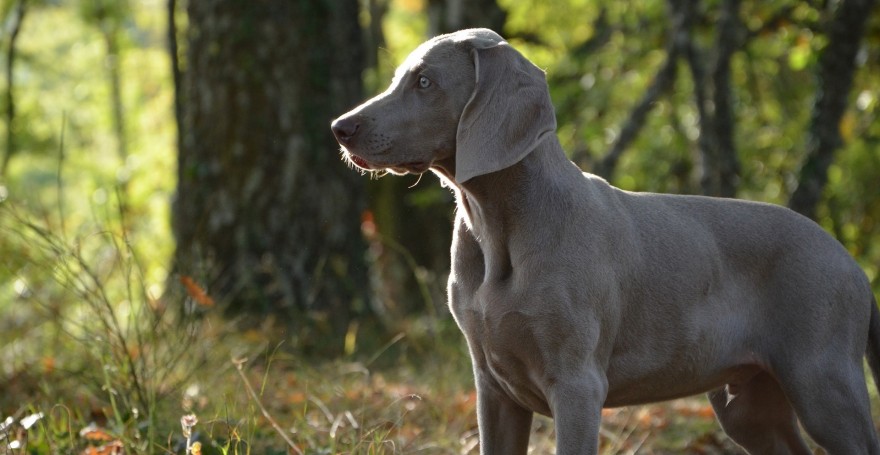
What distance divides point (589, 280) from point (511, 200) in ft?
1.14

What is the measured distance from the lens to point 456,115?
11.0 ft

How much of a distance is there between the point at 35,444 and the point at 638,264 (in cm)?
243

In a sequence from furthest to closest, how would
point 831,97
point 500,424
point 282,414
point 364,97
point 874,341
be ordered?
1. point 364,97
2. point 831,97
3. point 282,414
4. point 874,341
5. point 500,424

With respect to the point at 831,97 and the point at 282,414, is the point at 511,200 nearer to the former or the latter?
the point at 282,414

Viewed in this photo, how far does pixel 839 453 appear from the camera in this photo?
3713 millimetres

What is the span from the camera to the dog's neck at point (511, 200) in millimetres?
3381

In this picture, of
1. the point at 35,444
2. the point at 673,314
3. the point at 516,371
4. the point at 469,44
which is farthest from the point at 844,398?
the point at 35,444

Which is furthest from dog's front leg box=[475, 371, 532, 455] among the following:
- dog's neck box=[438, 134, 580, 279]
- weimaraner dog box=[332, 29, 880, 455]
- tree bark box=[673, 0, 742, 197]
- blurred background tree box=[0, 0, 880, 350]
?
tree bark box=[673, 0, 742, 197]

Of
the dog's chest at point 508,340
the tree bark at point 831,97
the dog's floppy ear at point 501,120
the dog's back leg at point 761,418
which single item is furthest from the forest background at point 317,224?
the dog's floppy ear at point 501,120

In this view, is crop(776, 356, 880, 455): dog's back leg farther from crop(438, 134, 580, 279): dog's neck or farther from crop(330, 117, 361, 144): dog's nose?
crop(330, 117, 361, 144): dog's nose

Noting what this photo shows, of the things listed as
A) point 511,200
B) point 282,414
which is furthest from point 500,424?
point 282,414

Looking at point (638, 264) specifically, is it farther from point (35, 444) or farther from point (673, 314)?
point (35, 444)

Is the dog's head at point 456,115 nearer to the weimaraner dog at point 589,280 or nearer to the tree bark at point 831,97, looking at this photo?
the weimaraner dog at point 589,280

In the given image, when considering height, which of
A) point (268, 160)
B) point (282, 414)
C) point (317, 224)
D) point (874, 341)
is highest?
point (268, 160)
